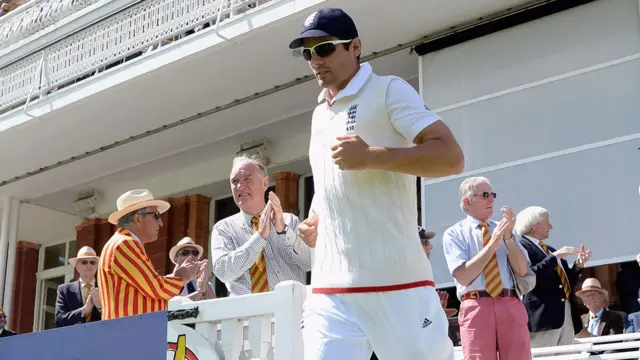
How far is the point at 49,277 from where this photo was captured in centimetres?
2116

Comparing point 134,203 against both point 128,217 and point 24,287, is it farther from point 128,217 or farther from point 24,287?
point 24,287

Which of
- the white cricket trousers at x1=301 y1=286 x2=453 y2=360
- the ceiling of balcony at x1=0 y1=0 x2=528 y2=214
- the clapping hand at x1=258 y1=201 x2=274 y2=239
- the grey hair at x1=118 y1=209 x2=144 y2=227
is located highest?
the ceiling of balcony at x1=0 y1=0 x2=528 y2=214

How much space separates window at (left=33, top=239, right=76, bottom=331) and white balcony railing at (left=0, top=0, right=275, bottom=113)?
5923 millimetres

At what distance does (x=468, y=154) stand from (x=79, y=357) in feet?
21.3

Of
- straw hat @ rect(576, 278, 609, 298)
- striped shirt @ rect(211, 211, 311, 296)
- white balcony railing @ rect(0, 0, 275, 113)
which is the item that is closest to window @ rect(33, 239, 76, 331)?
white balcony railing @ rect(0, 0, 275, 113)

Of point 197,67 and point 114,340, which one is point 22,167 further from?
point 114,340

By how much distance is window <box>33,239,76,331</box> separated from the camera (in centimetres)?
2092

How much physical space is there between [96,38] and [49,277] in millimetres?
8267

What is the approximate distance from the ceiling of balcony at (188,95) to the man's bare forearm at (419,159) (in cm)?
766

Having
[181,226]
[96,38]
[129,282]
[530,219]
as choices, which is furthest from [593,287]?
[181,226]

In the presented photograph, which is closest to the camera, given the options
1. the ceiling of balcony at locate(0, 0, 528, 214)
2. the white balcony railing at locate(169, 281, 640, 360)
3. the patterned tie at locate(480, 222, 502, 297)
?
the white balcony railing at locate(169, 281, 640, 360)

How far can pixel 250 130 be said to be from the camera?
50.4 feet

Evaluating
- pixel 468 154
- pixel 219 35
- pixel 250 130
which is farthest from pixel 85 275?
pixel 250 130

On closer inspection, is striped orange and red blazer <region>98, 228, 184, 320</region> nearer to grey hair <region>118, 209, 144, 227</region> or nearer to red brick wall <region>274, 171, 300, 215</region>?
grey hair <region>118, 209, 144, 227</region>
